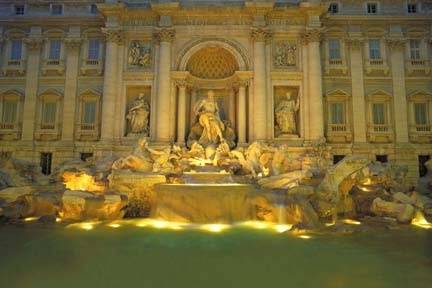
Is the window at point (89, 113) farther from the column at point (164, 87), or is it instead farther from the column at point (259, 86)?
the column at point (259, 86)

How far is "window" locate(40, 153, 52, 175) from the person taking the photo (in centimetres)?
2116

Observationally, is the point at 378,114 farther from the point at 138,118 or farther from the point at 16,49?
the point at 16,49

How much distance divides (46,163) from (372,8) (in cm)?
2298

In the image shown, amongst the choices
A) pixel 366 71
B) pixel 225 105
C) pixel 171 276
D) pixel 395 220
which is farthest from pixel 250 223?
pixel 366 71

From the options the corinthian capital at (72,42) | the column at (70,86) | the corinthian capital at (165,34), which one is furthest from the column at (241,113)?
the corinthian capital at (72,42)

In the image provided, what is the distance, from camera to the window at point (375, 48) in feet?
70.8

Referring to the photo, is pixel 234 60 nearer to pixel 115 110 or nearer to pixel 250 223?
pixel 115 110

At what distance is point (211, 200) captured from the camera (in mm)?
12188

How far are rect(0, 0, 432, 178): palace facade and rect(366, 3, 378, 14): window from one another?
65 mm

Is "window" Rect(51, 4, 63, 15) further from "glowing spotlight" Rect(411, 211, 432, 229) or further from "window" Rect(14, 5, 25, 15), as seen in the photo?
"glowing spotlight" Rect(411, 211, 432, 229)

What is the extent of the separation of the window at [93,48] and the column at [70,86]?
68cm

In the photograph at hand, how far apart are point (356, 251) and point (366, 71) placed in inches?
646

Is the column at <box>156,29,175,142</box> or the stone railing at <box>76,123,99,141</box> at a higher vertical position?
the column at <box>156,29,175,142</box>

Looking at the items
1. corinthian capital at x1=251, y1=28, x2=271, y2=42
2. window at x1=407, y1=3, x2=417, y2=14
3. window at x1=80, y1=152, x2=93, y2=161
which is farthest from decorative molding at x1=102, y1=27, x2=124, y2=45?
window at x1=407, y1=3, x2=417, y2=14
